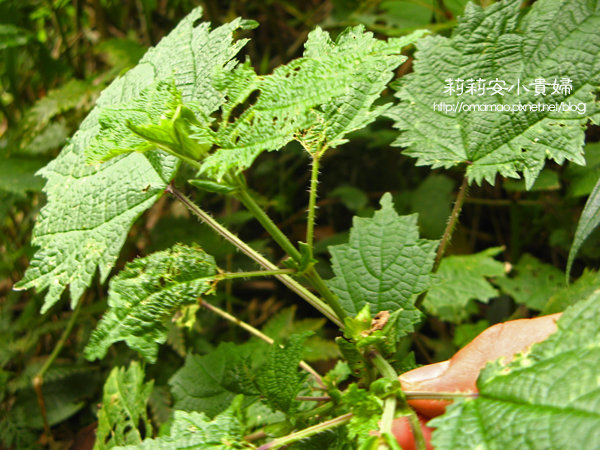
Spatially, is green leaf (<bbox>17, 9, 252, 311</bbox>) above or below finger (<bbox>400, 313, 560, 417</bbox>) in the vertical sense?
above

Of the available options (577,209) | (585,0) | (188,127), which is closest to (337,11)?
(577,209)

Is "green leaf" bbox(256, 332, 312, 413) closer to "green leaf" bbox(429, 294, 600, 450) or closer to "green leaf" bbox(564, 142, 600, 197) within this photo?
"green leaf" bbox(429, 294, 600, 450)

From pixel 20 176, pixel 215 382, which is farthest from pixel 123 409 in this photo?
A: pixel 20 176

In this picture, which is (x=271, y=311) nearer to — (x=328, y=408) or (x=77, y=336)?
(x=77, y=336)

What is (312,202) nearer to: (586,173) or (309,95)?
(309,95)

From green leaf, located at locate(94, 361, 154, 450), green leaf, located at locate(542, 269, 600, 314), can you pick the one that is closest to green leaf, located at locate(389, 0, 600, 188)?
green leaf, located at locate(542, 269, 600, 314)

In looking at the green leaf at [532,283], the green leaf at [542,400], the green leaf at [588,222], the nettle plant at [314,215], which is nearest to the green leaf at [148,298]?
the nettle plant at [314,215]
